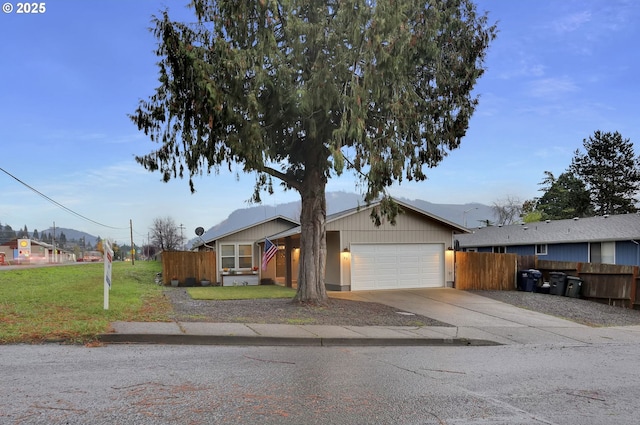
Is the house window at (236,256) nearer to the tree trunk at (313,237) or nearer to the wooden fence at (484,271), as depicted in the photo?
the wooden fence at (484,271)

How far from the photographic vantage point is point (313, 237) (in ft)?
51.7

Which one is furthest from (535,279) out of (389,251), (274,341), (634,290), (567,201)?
(567,201)

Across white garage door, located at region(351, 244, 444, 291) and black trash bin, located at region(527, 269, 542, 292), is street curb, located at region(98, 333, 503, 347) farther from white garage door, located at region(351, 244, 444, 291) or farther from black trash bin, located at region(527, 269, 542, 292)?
black trash bin, located at region(527, 269, 542, 292)

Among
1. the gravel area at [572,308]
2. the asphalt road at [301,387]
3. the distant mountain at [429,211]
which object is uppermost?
the distant mountain at [429,211]

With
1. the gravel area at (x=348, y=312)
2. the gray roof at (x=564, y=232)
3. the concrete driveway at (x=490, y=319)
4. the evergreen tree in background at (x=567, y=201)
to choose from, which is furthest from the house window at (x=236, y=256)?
the evergreen tree in background at (x=567, y=201)

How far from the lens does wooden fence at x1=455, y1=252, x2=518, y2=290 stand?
2297 cm

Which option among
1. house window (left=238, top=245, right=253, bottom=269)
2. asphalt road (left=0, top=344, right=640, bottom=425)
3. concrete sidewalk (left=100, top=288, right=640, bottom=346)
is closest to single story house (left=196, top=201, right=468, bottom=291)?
concrete sidewalk (left=100, top=288, right=640, bottom=346)

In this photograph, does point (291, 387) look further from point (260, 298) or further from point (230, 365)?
point (260, 298)

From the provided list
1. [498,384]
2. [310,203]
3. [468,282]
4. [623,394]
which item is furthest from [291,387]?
[468,282]

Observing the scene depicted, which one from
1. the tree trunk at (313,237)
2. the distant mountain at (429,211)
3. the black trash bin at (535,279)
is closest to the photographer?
the tree trunk at (313,237)

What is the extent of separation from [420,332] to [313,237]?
17.2 ft

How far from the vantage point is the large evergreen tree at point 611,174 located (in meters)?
50.1

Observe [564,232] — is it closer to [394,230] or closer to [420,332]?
[394,230]

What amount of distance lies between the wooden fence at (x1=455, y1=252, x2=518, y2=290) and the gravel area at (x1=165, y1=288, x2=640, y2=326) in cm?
288
